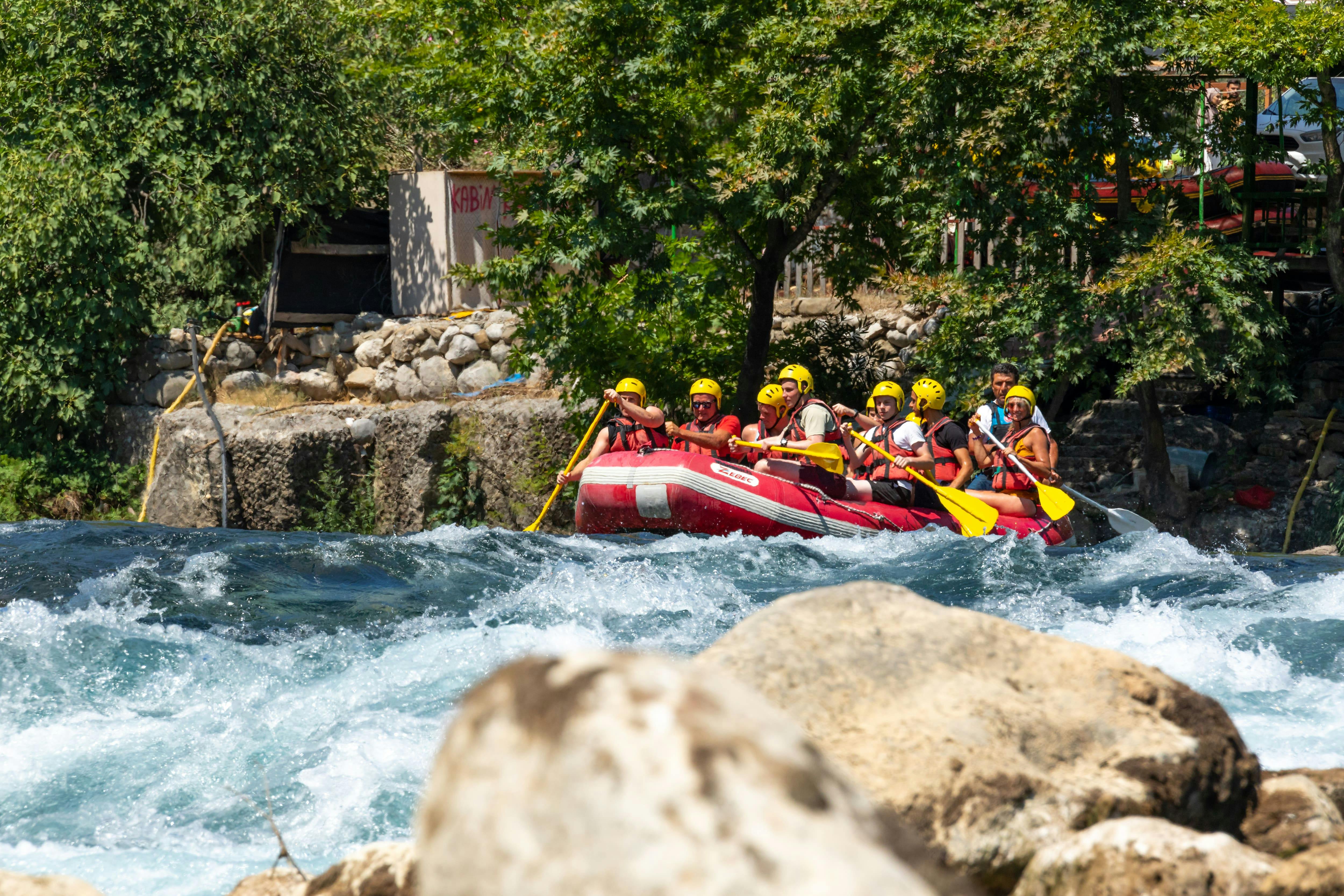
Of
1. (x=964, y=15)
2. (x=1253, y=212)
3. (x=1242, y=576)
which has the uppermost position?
(x=964, y=15)

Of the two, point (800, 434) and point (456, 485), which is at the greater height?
point (800, 434)

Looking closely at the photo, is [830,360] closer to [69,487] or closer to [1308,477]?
[1308,477]

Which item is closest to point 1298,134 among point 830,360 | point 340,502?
point 830,360

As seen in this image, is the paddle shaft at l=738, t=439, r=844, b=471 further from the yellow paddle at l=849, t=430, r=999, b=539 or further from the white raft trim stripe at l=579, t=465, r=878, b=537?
the yellow paddle at l=849, t=430, r=999, b=539

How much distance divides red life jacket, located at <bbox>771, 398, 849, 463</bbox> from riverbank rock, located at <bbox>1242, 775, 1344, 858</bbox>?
6.75 m

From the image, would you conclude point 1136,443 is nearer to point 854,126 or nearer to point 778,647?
point 854,126

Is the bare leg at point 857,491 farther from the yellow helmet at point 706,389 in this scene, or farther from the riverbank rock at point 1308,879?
the riverbank rock at point 1308,879

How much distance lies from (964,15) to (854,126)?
4.17 feet

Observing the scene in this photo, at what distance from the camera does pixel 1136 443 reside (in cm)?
1157

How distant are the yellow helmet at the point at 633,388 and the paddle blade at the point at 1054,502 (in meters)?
3.27

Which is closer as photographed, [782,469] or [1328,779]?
[1328,779]

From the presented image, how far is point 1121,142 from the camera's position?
10.0 m

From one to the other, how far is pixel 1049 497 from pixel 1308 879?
7374 mm

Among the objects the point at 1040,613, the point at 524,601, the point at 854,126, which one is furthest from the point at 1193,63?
the point at 524,601
